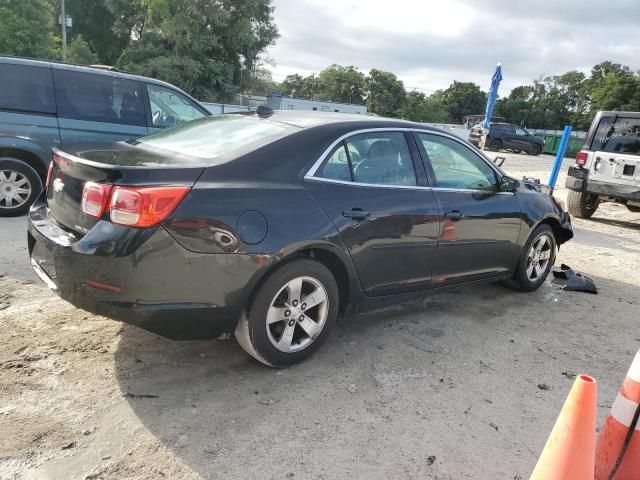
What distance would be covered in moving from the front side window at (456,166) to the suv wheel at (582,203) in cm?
626

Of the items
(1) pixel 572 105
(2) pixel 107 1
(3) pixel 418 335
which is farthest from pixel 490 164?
(1) pixel 572 105

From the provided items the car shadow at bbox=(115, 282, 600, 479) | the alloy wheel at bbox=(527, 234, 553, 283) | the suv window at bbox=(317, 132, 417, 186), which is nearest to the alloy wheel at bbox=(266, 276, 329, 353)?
the car shadow at bbox=(115, 282, 600, 479)

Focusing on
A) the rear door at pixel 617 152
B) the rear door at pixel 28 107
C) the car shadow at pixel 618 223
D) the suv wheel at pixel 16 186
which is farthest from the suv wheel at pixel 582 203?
the suv wheel at pixel 16 186

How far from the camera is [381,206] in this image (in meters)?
3.60

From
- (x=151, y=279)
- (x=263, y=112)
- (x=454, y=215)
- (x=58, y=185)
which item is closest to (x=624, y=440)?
(x=454, y=215)

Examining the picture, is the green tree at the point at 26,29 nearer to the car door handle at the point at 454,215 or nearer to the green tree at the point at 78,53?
the green tree at the point at 78,53

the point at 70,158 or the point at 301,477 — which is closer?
the point at 301,477

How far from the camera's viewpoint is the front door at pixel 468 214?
4078 millimetres

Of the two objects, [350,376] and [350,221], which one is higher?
[350,221]

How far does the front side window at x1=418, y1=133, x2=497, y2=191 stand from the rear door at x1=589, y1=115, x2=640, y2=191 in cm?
527

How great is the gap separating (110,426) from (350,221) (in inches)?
70.0

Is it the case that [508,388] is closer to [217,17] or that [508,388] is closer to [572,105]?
[217,17]

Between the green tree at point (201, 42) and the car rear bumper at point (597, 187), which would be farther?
the green tree at point (201, 42)

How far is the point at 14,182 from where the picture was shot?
637 cm
